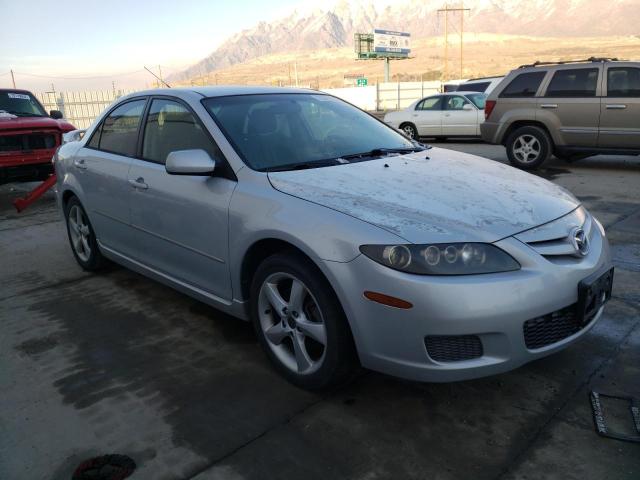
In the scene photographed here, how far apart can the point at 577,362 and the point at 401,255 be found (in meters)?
1.42

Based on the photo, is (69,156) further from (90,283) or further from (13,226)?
(13,226)

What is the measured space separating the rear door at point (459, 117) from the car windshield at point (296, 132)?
35.3 ft

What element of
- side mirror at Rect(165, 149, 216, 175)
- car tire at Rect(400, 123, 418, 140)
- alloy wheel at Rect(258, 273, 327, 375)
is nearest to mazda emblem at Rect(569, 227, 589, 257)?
alloy wheel at Rect(258, 273, 327, 375)

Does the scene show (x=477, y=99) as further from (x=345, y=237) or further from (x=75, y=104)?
(x=75, y=104)

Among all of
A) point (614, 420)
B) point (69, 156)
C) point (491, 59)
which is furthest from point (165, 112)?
point (491, 59)

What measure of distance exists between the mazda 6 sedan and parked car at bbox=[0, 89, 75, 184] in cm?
556

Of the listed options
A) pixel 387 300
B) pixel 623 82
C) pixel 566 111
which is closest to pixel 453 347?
pixel 387 300

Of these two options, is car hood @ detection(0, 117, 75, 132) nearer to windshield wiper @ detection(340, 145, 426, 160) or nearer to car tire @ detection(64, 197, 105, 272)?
car tire @ detection(64, 197, 105, 272)

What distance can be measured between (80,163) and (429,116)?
11568 mm

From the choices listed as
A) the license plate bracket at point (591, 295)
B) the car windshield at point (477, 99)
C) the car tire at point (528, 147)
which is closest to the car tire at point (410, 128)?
the car windshield at point (477, 99)

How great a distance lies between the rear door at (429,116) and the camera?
14812 mm

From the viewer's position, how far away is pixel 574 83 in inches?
366

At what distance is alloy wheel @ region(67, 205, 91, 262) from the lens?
498 cm

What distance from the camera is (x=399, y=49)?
5709cm
